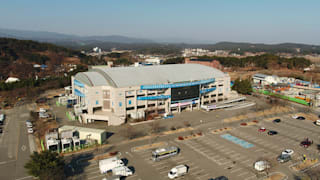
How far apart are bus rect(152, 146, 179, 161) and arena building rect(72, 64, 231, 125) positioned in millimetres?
13404

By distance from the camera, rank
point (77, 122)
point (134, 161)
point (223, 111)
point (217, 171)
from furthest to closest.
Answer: point (223, 111) < point (77, 122) < point (134, 161) < point (217, 171)

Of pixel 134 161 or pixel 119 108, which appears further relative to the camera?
pixel 119 108

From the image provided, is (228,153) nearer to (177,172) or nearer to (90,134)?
(177,172)

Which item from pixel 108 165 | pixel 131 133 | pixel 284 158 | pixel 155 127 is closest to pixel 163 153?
pixel 108 165

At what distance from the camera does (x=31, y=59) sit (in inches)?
4112

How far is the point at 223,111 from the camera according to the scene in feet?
153

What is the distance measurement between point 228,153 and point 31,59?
101838 mm

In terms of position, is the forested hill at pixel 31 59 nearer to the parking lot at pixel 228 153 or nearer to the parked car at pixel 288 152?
the parking lot at pixel 228 153

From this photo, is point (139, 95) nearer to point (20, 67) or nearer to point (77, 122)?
point (77, 122)

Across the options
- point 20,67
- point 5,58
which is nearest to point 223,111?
point 20,67

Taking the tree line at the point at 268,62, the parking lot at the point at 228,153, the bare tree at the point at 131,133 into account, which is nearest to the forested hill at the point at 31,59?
the tree line at the point at 268,62

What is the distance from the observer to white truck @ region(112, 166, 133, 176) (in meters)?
22.9

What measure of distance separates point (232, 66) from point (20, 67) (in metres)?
88.6

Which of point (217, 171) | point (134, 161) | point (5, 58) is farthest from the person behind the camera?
point (5, 58)
